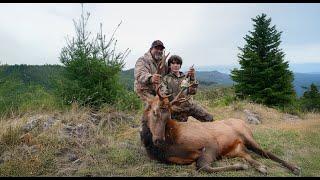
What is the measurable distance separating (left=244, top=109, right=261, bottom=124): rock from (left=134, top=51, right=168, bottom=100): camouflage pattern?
733 centimetres

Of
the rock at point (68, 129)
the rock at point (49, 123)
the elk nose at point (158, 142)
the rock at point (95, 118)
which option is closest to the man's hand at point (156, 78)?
the elk nose at point (158, 142)

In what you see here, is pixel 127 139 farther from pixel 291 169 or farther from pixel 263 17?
pixel 263 17

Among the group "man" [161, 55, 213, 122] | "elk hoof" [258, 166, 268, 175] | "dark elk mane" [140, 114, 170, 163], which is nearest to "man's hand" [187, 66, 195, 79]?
"man" [161, 55, 213, 122]

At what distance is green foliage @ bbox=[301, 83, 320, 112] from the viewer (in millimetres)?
26570

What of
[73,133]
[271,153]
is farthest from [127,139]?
[271,153]

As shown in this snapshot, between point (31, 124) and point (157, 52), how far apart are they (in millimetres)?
2951

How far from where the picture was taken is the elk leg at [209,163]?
763 cm

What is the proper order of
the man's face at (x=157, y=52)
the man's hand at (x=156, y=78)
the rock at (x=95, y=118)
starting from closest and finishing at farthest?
the man's hand at (x=156, y=78), the man's face at (x=157, y=52), the rock at (x=95, y=118)

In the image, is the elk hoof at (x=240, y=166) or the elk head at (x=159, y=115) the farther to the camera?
the elk hoof at (x=240, y=166)

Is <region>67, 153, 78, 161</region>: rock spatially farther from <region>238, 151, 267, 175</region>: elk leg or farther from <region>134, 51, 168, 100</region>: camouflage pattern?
<region>238, 151, 267, 175</region>: elk leg

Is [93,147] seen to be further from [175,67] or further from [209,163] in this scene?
[209,163]

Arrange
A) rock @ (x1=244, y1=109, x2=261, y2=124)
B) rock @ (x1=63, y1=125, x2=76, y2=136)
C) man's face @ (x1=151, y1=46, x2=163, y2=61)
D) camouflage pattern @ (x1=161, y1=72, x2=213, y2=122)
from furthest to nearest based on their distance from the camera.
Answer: rock @ (x1=244, y1=109, x2=261, y2=124) < rock @ (x1=63, y1=125, x2=76, y2=136) < man's face @ (x1=151, y1=46, x2=163, y2=61) < camouflage pattern @ (x1=161, y1=72, x2=213, y2=122)

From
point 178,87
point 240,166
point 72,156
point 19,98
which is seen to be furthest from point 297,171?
point 19,98

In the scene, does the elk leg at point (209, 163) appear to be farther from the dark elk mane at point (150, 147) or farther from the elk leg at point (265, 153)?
the elk leg at point (265, 153)
